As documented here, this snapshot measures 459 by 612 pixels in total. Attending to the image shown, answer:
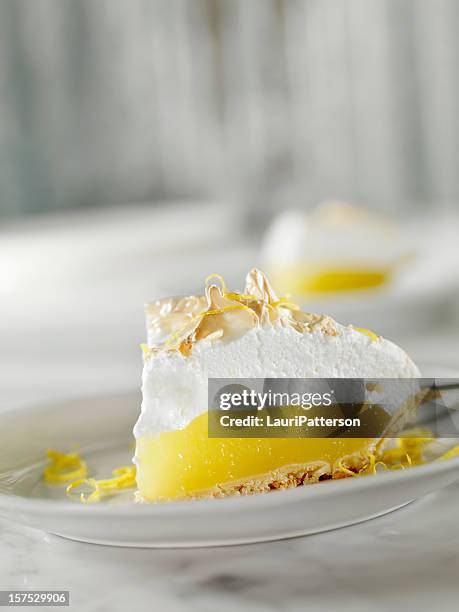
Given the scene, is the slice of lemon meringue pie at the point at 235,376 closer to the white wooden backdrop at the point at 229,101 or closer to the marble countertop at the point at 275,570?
the marble countertop at the point at 275,570

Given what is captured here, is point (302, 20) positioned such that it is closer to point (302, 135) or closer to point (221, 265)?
point (302, 135)

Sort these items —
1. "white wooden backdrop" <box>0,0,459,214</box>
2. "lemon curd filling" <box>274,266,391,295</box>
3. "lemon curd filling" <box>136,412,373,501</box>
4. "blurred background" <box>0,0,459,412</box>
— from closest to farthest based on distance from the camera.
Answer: "lemon curd filling" <box>136,412,373,501</box>
"lemon curd filling" <box>274,266,391,295</box>
"blurred background" <box>0,0,459,412</box>
"white wooden backdrop" <box>0,0,459,214</box>

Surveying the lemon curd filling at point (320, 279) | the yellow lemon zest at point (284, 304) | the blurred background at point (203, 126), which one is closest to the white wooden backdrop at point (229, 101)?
the blurred background at point (203, 126)

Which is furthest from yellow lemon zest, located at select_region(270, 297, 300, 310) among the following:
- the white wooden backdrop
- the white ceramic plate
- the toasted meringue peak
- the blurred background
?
the white wooden backdrop

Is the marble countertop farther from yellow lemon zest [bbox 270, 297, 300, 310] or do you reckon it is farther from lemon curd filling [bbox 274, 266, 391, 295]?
lemon curd filling [bbox 274, 266, 391, 295]

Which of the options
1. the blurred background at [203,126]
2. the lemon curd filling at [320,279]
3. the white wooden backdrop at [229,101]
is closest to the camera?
the lemon curd filling at [320,279]

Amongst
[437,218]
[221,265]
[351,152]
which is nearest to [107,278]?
[221,265]

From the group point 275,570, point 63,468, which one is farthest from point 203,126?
point 275,570
